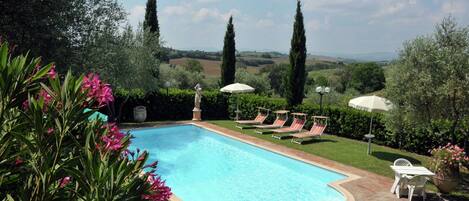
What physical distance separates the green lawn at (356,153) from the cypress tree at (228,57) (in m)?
7.60

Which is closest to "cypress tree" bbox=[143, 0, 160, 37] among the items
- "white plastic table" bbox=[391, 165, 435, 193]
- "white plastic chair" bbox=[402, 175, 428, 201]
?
"white plastic table" bbox=[391, 165, 435, 193]

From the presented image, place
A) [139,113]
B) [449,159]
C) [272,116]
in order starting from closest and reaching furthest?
[449,159] < [272,116] < [139,113]

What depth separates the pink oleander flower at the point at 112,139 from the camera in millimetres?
2271

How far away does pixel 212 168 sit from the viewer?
13.6 m

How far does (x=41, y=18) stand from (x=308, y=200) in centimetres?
894

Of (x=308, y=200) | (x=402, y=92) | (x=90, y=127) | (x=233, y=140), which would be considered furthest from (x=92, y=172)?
(x=233, y=140)

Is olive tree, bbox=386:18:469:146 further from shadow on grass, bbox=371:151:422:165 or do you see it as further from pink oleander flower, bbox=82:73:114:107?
pink oleander flower, bbox=82:73:114:107

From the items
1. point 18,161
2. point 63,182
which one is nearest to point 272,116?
point 63,182

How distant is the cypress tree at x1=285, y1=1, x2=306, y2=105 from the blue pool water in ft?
15.6

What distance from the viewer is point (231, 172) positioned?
13.1 m

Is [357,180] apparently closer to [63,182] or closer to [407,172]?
[407,172]

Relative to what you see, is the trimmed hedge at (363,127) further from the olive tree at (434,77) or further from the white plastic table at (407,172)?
the white plastic table at (407,172)

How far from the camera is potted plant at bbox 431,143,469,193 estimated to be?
972 cm

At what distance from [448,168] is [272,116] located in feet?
37.6
